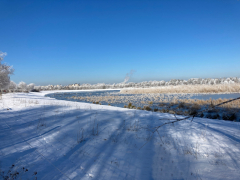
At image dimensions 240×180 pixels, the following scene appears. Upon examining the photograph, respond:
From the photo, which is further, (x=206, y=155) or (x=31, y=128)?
(x=31, y=128)

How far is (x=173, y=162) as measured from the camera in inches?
111

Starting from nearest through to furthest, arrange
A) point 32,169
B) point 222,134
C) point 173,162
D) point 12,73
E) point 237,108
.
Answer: point 32,169 → point 173,162 → point 222,134 → point 237,108 → point 12,73

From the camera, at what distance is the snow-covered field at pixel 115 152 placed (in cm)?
244

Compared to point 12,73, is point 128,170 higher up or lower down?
lower down

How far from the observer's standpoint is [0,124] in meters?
4.73

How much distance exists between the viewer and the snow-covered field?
244 cm

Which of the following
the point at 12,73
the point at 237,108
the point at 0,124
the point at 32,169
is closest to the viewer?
the point at 32,169

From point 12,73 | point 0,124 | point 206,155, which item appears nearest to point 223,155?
point 206,155

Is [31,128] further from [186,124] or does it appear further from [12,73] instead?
[12,73]

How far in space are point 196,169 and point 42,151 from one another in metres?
3.40

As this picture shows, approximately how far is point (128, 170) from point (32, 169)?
1.83 meters

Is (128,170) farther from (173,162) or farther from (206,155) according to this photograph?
(206,155)

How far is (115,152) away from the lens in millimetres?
3107

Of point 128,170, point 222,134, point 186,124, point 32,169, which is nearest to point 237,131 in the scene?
point 222,134
